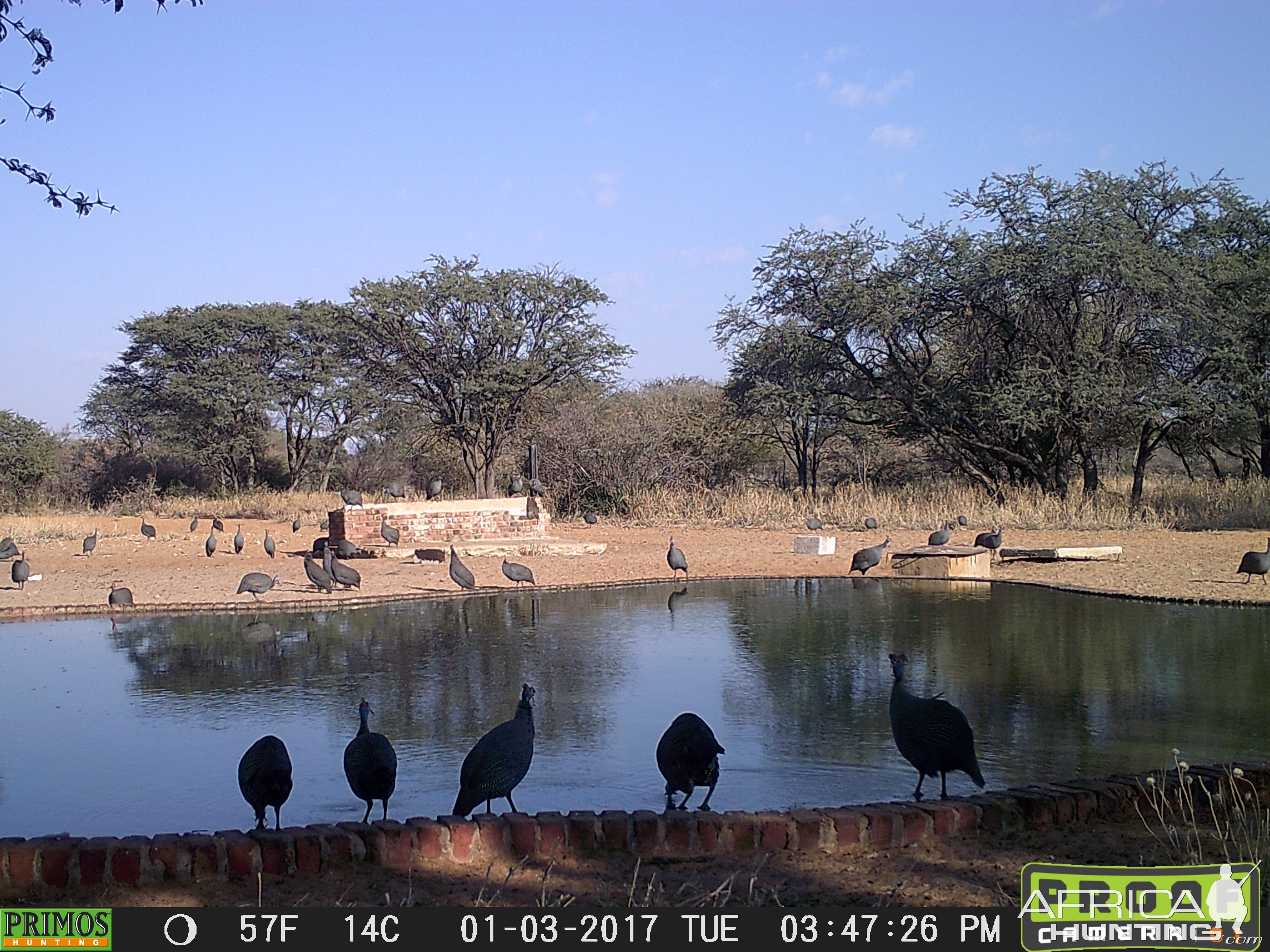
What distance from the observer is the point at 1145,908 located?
3186 mm

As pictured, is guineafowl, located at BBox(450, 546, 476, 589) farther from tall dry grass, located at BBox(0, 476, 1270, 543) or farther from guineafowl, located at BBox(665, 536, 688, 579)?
tall dry grass, located at BBox(0, 476, 1270, 543)

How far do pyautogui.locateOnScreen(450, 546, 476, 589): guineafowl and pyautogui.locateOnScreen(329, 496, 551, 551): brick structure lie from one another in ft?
12.1

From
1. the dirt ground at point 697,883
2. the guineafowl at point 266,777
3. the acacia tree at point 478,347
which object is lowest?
the dirt ground at point 697,883

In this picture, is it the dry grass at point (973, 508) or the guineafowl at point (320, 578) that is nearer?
the guineafowl at point (320, 578)

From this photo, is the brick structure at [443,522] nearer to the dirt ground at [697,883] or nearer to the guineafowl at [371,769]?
the guineafowl at [371,769]

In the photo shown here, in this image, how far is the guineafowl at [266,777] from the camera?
4406 millimetres

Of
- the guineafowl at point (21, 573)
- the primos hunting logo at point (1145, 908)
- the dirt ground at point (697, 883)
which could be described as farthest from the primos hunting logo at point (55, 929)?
the guineafowl at point (21, 573)

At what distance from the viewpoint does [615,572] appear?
1448 cm

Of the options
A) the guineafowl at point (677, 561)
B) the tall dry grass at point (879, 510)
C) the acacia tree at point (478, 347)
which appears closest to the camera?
the guineafowl at point (677, 561)

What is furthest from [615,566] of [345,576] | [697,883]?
[697,883]

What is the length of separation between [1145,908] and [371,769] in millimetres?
2838

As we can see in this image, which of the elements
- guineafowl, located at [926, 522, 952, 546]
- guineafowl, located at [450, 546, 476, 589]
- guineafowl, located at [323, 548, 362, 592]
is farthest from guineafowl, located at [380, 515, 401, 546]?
guineafowl, located at [926, 522, 952, 546]

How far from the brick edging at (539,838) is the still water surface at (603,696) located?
769mm

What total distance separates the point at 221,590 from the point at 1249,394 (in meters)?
17.9
